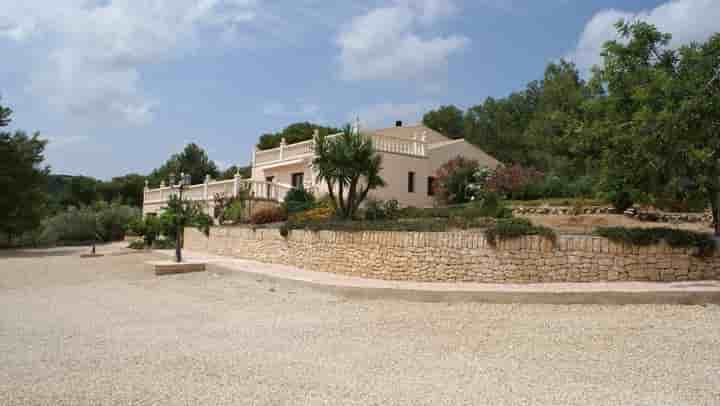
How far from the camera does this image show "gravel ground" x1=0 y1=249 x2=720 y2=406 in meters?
5.25

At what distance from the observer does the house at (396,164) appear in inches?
980

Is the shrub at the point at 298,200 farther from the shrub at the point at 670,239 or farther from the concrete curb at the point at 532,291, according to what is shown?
the shrub at the point at 670,239

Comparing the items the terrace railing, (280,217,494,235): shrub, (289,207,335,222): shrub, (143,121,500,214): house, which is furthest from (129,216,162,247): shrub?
(280,217,494,235): shrub

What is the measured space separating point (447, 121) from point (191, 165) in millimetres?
31723

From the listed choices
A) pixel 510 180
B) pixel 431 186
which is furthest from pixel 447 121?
pixel 510 180

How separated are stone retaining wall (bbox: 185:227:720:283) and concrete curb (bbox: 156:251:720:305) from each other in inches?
12.0

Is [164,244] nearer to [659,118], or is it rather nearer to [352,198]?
[352,198]

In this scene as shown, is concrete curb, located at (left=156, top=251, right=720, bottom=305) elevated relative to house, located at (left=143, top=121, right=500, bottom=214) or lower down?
lower down

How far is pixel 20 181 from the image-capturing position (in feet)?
97.1

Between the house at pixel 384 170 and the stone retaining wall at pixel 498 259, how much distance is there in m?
10.0

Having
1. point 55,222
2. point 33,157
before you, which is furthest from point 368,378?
point 55,222

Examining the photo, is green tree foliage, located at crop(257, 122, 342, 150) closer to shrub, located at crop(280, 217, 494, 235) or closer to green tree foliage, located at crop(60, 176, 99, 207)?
green tree foliage, located at crop(60, 176, 99, 207)

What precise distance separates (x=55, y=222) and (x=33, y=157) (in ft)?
23.1

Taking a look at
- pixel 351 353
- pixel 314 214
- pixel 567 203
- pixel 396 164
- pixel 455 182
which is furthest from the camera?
pixel 396 164
